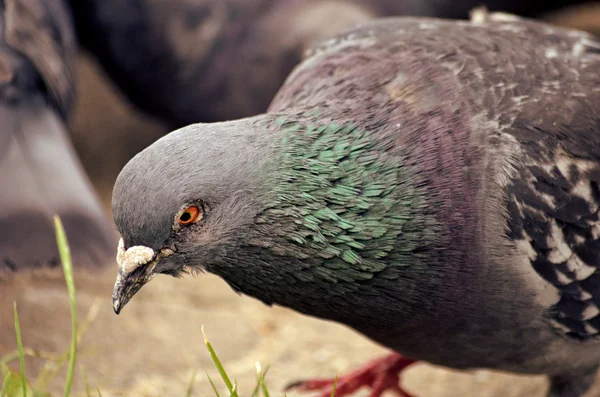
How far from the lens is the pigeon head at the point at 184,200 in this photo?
2.68 meters

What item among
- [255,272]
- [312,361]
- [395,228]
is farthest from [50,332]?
[395,228]

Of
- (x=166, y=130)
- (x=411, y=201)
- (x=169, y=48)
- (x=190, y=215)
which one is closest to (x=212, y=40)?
(x=169, y=48)

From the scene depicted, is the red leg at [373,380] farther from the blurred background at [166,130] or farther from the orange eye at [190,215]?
the orange eye at [190,215]

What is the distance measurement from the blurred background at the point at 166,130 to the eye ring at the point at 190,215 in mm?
1414

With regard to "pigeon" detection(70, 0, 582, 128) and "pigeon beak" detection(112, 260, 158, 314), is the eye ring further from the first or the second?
"pigeon" detection(70, 0, 582, 128)

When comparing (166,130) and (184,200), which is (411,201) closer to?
(184,200)

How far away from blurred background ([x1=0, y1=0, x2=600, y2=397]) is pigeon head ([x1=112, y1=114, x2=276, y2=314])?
129 cm

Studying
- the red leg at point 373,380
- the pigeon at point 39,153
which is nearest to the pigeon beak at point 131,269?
the pigeon at point 39,153

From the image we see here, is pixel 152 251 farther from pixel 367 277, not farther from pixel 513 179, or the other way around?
pixel 513 179

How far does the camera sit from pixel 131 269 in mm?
2775

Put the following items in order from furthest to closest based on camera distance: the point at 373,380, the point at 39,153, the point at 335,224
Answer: the point at 39,153 < the point at 373,380 < the point at 335,224

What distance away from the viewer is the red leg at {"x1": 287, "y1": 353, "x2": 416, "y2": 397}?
442cm

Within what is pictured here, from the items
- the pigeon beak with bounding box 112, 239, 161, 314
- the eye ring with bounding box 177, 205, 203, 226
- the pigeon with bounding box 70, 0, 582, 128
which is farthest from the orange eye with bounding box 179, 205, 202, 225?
the pigeon with bounding box 70, 0, 582, 128

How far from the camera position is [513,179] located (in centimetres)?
313
